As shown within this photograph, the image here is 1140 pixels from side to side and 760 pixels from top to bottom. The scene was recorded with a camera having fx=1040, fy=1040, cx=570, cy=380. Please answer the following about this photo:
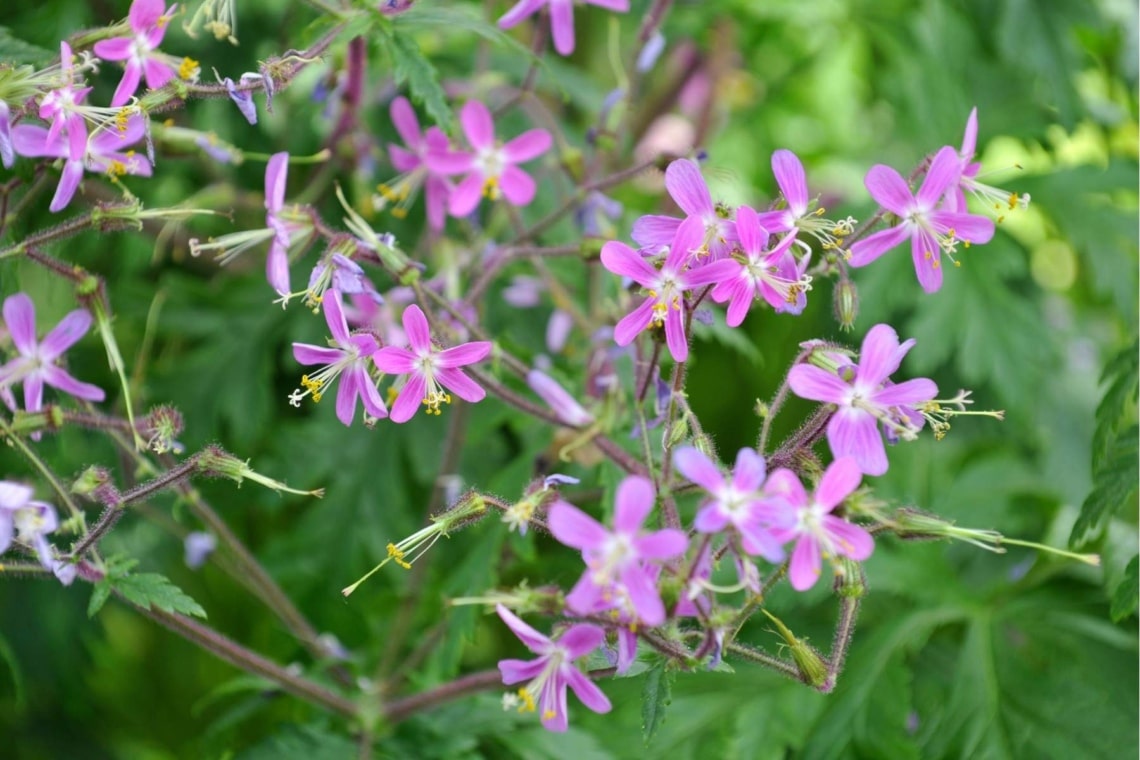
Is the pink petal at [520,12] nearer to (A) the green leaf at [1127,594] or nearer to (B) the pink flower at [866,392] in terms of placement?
(B) the pink flower at [866,392]

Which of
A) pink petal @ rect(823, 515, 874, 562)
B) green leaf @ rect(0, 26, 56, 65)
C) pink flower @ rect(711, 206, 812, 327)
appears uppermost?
green leaf @ rect(0, 26, 56, 65)

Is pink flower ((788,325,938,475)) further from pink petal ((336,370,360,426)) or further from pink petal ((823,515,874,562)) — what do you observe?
pink petal ((336,370,360,426))

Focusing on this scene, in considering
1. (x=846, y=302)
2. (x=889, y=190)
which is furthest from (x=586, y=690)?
(x=889, y=190)

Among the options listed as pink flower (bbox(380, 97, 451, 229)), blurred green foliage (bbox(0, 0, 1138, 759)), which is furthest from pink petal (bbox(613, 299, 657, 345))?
pink flower (bbox(380, 97, 451, 229))

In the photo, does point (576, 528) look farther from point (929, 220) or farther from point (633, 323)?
point (929, 220)

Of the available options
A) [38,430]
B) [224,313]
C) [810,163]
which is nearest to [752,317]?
[810,163]

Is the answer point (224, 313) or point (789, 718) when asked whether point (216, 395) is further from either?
point (789, 718)

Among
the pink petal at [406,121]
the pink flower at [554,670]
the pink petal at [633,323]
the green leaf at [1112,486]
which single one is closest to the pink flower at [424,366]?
the pink petal at [633,323]
